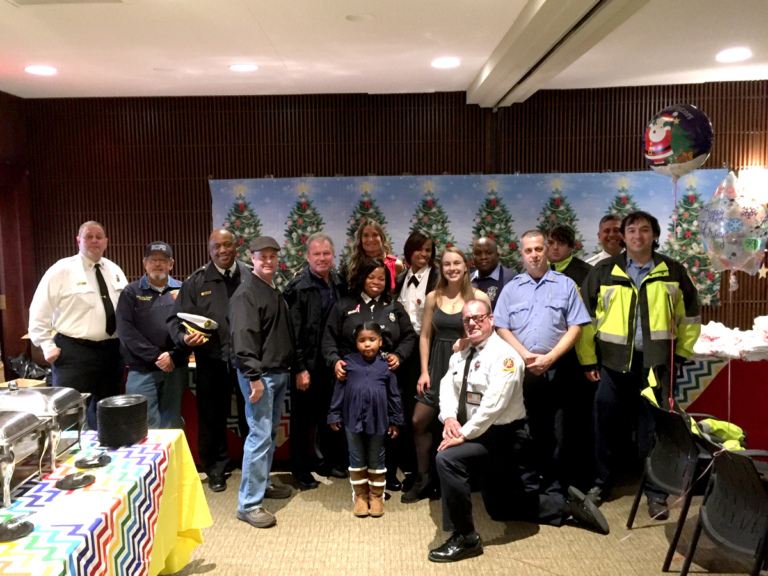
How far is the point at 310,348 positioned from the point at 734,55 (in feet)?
13.8

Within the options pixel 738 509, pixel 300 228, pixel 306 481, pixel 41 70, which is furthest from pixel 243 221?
pixel 738 509

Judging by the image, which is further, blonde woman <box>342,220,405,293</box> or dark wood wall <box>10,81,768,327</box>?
dark wood wall <box>10,81,768,327</box>

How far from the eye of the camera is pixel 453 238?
599 cm

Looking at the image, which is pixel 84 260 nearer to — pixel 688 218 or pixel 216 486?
pixel 216 486

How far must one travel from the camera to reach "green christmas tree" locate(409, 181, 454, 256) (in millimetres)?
5977

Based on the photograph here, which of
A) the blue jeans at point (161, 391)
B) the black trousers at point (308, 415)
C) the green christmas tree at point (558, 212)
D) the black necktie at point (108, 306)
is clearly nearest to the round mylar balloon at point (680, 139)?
the green christmas tree at point (558, 212)

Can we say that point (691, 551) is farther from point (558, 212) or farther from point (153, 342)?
point (558, 212)

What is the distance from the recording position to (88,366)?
4078 mm

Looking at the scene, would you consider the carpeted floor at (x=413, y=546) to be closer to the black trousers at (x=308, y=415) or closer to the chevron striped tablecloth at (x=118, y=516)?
the black trousers at (x=308, y=415)

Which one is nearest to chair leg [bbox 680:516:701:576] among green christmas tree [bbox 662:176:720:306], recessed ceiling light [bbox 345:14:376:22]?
recessed ceiling light [bbox 345:14:376:22]

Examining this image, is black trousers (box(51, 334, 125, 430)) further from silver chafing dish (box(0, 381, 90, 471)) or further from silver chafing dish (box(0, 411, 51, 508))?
silver chafing dish (box(0, 411, 51, 508))

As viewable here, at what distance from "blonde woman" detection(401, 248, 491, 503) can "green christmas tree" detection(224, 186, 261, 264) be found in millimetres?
2717

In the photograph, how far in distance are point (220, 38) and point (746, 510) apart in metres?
4.13

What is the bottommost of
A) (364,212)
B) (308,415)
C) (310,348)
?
(308,415)
